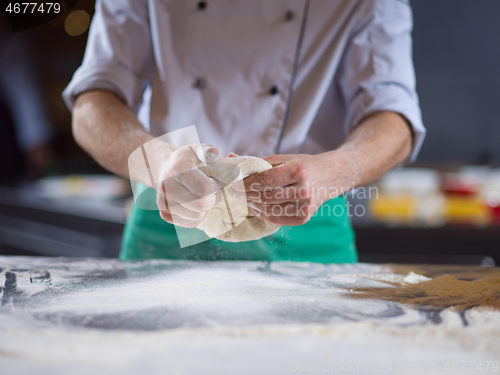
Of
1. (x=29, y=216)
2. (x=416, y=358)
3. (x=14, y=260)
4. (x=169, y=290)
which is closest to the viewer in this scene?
(x=416, y=358)

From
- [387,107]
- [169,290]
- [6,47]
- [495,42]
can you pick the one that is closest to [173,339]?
[169,290]

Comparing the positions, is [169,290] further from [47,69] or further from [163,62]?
[47,69]

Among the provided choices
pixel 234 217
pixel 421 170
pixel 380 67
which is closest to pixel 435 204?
pixel 421 170

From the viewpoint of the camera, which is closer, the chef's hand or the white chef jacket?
the chef's hand

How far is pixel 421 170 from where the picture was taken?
291 centimetres

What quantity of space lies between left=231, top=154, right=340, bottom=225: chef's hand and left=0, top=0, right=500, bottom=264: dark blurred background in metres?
1.07

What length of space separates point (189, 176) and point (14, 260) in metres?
0.66

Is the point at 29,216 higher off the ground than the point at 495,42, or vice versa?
the point at 495,42

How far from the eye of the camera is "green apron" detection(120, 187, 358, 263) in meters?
1.10

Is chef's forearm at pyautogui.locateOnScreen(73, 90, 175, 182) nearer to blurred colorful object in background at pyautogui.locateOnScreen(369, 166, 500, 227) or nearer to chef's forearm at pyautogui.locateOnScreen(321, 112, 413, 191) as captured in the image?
chef's forearm at pyautogui.locateOnScreen(321, 112, 413, 191)

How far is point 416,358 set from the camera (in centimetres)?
57

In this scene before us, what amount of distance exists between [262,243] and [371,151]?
38 cm

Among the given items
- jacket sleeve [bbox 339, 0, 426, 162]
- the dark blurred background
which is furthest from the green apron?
the dark blurred background

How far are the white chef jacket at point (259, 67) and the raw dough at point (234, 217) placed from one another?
0.77 ft
